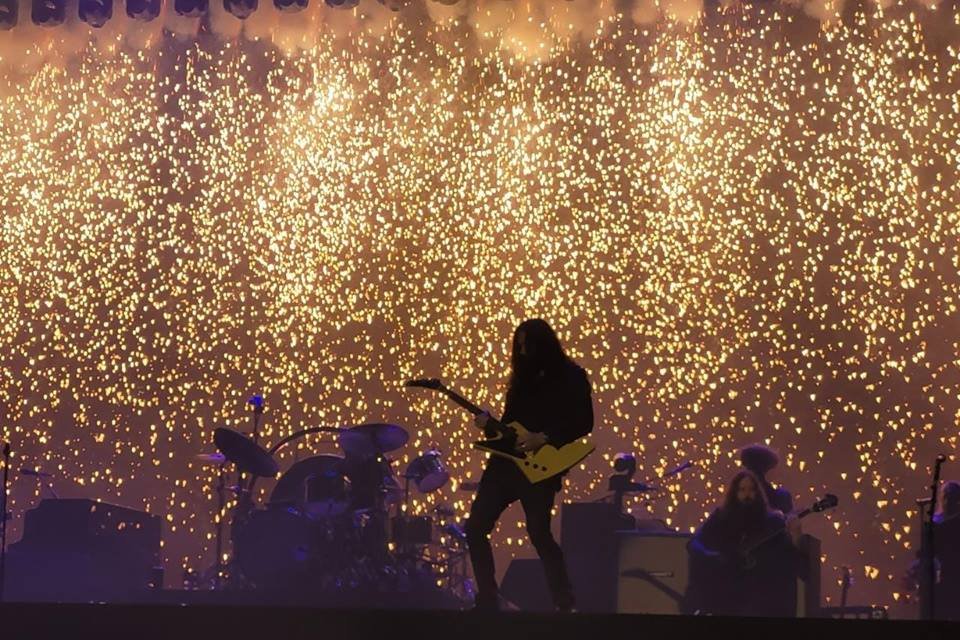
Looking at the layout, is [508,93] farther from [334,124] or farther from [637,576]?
[637,576]

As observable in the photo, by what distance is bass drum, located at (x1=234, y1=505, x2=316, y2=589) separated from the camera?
941cm

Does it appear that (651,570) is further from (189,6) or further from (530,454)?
(189,6)

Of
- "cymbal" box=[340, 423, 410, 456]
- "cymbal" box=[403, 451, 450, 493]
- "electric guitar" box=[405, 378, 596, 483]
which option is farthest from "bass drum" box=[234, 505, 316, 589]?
"electric guitar" box=[405, 378, 596, 483]

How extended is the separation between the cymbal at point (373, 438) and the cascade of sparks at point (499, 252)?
1717 millimetres

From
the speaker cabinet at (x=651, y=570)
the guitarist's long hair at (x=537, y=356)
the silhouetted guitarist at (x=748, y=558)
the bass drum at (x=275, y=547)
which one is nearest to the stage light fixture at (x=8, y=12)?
the bass drum at (x=275, y=547)

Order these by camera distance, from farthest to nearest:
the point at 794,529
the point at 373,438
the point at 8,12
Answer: the point at 8,12
the point at 373,438
the point at 794,529

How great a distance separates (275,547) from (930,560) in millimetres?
3689

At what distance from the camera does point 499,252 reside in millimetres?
11219

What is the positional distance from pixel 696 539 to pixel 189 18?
220 inches

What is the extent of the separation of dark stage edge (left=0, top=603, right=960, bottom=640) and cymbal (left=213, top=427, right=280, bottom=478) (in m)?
4.84

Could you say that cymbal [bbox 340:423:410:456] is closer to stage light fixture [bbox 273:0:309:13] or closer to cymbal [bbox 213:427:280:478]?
cymbal [bbox 213:427:280:478]

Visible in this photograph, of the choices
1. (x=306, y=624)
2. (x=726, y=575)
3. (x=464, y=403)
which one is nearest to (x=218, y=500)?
(x=726, y=575)

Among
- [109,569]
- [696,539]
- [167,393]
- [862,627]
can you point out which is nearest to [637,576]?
[696,539]

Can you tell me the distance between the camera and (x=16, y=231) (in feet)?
39.0
